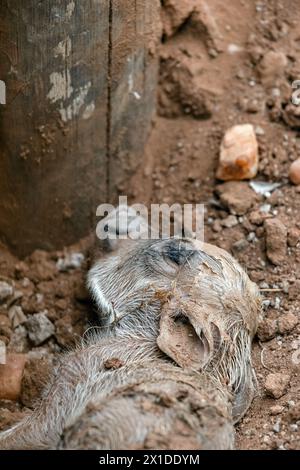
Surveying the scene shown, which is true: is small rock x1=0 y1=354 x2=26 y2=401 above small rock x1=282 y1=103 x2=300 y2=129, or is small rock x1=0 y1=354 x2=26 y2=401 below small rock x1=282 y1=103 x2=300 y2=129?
below

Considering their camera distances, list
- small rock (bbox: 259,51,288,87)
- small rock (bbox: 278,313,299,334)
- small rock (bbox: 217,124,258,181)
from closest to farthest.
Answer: small rock (bbox: 278,313,299,334), small rock (bbox: 217,124,258,181), small rock (bbox: 259,51,288,87)

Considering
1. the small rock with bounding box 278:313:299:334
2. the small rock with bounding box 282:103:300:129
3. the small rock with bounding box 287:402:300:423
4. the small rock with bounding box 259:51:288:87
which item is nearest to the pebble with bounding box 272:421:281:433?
the small rock with bounding box 287:402:300:423

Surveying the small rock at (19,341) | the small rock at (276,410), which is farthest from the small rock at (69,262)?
the small rock at (276,410)

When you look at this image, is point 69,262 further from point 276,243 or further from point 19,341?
point 276,243

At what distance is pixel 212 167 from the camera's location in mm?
4930

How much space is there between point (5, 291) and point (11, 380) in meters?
0.53

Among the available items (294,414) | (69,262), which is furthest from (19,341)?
(294,414)

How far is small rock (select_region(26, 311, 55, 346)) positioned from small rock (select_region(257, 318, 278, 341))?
103 centimetres

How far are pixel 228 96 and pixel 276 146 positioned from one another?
402 mm

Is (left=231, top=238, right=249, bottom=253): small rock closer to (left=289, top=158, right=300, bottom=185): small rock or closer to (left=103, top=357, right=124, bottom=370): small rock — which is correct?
(left=289, top=158, right=300, bottom=185): small rock

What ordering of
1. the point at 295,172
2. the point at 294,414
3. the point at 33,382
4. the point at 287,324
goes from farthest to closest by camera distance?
the point at 295,172, the point at 33,382, the point at 287,324, the point at 294,414

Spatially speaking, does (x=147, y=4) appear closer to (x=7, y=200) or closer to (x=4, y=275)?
(x=7, y=200)

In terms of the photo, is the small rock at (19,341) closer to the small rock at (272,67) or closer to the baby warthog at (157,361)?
the baby warthog at (157,361)

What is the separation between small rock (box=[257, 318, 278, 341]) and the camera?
4145 mm
